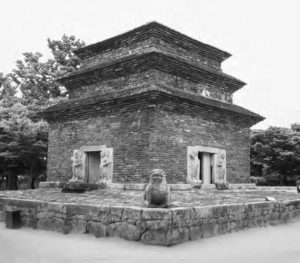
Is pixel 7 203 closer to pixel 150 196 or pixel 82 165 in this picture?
pixel 82 165

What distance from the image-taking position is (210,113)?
1341 centimetres

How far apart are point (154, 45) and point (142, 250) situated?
836 cm

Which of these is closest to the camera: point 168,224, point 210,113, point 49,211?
point 168,224

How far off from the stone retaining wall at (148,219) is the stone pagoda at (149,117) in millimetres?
3121

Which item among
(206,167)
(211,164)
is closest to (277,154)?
(211,164)

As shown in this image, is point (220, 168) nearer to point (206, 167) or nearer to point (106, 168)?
point (206, 167)

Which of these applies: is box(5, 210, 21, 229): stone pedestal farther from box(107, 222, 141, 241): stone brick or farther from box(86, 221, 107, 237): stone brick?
box(107, 222, 141, 241): stone brick

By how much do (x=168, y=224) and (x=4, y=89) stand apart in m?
23.9

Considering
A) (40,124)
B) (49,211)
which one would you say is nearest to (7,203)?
(49,211)

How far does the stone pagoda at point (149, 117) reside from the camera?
11812 millimetres

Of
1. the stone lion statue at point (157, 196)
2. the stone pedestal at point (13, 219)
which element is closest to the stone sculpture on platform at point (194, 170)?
the stone lion statue at point (157, 196)

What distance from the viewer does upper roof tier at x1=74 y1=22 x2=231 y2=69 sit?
1335 centimetres

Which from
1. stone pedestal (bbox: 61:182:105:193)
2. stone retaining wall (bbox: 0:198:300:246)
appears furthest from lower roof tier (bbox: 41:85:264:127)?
stone retaining wall (bbox: 0:198:300:246)

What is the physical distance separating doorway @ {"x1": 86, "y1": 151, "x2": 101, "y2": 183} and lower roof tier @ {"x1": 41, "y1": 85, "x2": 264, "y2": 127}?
1.44 meters
